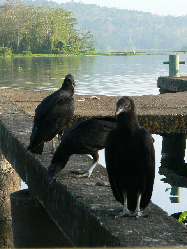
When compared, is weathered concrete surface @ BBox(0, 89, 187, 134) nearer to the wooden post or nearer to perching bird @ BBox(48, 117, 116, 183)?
the wooden post

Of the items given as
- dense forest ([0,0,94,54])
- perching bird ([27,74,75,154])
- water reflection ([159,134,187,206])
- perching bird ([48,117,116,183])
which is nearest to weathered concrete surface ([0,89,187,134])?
water reflection ([159,134,187,206])

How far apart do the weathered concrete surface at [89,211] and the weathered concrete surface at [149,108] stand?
2.59 metres

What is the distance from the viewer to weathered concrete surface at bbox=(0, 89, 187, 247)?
3.29 metres

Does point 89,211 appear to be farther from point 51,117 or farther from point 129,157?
point 51,117

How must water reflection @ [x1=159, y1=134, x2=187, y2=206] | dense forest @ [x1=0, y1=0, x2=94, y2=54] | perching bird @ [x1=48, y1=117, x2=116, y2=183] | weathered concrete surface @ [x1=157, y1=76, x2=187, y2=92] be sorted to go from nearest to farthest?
perching bird @ [x1=48, y1=117, x2=116, y2=183]
water reflection @ [x1=159, y1=134, x2=187, y2=206]
weathered concrete surface @ [x1=157, y1=76, x2=187, y2=92]
dense forest @ [x1=0, y1=0, x2=94, y2=54]

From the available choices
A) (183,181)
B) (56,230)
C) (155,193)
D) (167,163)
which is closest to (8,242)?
(56,230)

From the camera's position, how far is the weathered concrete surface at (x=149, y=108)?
8.20m

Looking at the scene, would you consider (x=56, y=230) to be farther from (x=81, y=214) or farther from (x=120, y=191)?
(x=120, y=191)

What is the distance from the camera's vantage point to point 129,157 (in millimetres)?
3469

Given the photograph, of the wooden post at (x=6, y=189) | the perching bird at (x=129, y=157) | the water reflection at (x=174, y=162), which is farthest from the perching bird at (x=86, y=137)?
the water reflection at (x=174, y=162)

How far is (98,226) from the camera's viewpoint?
353cm

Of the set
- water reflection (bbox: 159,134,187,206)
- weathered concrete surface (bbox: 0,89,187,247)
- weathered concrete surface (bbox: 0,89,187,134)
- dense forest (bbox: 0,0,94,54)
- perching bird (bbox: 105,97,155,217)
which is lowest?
water reflection (bbox: 159,134,187,206)

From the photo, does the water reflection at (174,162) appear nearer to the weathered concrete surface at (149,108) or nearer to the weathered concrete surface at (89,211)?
the weathered concrete surface at (149,108)

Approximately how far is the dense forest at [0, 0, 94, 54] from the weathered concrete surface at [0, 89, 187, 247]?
8711 centimetres
